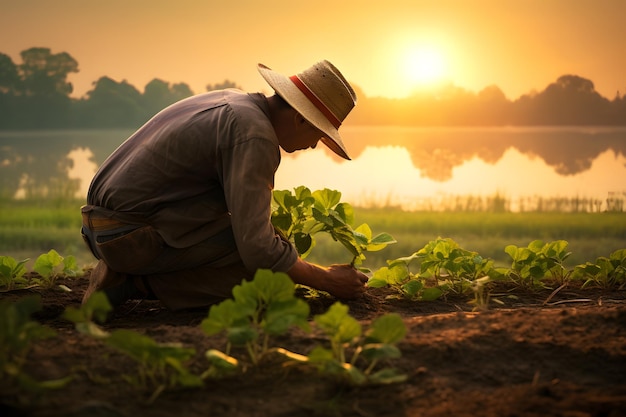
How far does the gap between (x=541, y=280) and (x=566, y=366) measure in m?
2.05

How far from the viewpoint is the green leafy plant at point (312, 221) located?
11.7 ft

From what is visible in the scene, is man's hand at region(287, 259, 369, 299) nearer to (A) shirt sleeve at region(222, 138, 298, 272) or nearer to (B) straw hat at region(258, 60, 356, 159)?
(A) shirt sleeve at region(222, 138, 298, 272)

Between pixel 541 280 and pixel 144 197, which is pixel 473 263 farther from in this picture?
pixel 144 197

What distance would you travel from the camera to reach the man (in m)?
3.01

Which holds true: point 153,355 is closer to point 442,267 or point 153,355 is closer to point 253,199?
point 253,199

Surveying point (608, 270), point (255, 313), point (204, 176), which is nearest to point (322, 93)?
point (204, 176)

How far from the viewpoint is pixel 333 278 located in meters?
3.40

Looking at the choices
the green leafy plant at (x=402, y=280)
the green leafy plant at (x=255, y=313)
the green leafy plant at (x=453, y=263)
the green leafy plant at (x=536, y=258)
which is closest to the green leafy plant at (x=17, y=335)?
the green leafy plant at (x=255, y=313)

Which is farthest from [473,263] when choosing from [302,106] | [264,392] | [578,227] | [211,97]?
[578,227]

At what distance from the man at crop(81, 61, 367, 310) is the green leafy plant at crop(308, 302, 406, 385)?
0.88m

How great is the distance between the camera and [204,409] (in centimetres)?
196

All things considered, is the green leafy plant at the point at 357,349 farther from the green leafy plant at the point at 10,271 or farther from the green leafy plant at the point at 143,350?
the green leafy plant at the point at 10,271

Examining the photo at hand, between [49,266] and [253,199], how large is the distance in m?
1.64

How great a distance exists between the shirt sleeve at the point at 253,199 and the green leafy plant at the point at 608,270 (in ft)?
6.13
